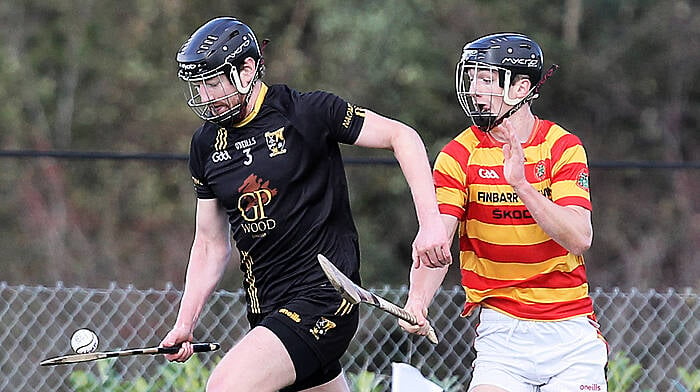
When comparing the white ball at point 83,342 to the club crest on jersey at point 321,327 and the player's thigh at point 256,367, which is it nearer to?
the player's thigh at point 256,367

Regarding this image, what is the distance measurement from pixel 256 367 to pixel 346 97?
34.7 ft

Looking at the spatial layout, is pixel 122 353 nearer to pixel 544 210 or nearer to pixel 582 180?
pixel 544 210

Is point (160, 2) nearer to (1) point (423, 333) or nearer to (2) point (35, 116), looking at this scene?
(2) point (35, 116)

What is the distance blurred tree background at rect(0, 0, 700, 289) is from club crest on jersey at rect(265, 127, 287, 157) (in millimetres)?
8729

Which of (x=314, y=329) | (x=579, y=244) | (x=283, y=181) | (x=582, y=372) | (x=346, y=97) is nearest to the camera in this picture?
(x=579, y=244)

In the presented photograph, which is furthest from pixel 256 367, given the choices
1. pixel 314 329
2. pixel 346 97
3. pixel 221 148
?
pixel 346 97

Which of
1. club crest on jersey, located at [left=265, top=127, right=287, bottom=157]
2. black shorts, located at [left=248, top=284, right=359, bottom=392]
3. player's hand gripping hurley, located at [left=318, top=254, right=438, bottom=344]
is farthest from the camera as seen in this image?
club crest on jersey, located at [left=265, top=127, right=287, bottom=157]

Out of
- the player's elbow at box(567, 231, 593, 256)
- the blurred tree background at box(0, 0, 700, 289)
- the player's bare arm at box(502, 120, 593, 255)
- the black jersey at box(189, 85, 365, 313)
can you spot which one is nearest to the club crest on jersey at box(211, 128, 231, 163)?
the black jersey at box(189, 85, 365, 313)

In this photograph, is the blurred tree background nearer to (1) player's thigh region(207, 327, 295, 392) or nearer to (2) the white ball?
(2) the white ball

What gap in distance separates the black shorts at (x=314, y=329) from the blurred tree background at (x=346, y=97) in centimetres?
870

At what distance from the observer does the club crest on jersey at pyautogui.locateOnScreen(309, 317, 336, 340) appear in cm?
464

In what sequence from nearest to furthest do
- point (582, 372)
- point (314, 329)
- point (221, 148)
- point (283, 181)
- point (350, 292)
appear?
point (350, 292) → point (582, 372) → point (314, 329) → point (283, 181) → point (221, 148)

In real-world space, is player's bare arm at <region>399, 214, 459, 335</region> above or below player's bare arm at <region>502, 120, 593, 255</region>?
below

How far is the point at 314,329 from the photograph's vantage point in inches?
183
